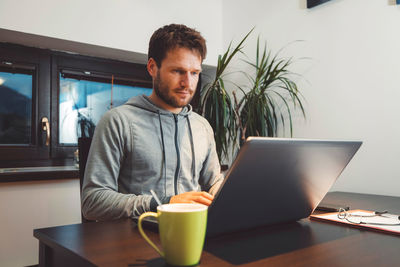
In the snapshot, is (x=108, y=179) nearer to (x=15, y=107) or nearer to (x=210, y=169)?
(x=210, y=169)

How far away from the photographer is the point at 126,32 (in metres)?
2.56

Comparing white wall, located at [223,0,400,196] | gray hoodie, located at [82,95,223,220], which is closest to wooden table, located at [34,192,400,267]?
gray hoodie, located at [82,95,223,220]

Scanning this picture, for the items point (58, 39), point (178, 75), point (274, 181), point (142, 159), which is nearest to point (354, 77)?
point (178, 75)

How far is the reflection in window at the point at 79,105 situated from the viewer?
8.63 feet

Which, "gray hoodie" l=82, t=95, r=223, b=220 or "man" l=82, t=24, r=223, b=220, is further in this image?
"man" l=82, t=24, r=223, b=220

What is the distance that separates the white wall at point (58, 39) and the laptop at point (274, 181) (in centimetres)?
175

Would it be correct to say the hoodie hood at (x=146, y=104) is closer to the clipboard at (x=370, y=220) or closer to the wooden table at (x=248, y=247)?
the wooden table at (x=248, y=247)

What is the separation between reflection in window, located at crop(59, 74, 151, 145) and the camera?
104 inches

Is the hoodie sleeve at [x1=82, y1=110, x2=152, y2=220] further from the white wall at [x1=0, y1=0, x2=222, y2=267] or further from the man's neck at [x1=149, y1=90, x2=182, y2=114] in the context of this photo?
the white wall at [x1=0, y1=0, x2=222, y2=267]

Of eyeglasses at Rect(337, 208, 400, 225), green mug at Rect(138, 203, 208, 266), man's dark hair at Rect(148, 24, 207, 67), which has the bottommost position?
eyeglasses at Rect(337, 208, 400, 225)

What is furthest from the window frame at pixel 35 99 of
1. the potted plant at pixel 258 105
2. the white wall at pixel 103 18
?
the potted plant at pixel 258 105

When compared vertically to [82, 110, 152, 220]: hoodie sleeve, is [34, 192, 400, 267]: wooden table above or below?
below

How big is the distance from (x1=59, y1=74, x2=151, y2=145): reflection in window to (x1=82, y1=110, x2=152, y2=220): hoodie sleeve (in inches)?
58.3

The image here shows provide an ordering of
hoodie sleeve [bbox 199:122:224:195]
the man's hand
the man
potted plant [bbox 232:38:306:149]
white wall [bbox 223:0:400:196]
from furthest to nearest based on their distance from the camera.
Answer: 1. potted plant [bbox 232:38:306:149]
2. white wall [bbox 223:0:400:196]
3. hoodie sleeve [bbox 199:122:224:195]
4. the man
5. the man's hand
